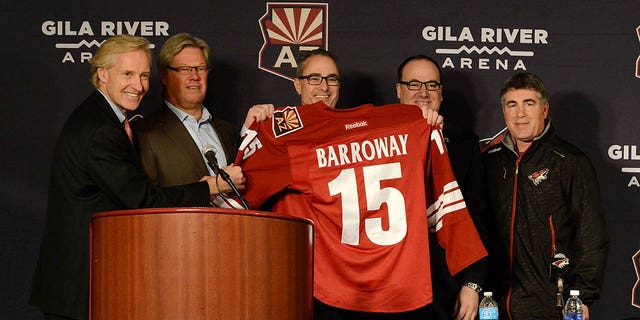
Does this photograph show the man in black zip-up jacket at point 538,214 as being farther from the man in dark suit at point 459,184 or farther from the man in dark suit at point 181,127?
the man in dark suit at point 181,127

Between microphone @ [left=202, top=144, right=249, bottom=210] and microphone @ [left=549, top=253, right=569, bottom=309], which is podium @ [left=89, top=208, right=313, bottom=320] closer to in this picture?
microphone @ [left=202, top=144, right=249, bottom=210]

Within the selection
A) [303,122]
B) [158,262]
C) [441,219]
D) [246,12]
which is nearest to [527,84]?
[441,219]

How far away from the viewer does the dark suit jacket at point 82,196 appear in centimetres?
301

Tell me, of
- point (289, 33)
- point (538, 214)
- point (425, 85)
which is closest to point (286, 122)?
point (425, 85)

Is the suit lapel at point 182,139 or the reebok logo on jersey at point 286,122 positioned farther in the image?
the suit lapel at point 182,139

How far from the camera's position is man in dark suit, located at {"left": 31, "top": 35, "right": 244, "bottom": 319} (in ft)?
9.85

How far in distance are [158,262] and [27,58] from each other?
2400 millimetres

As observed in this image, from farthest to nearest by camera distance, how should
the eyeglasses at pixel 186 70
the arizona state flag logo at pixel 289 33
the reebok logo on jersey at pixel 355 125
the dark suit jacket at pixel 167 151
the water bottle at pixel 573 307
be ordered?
the arizona state flag logo at pixel 289 33 → the eyeglasses at pixel 186 70 → the dark suit jacket at pixel 167 151 → the reebok logo on jersey at pixel 355 125 → the water bottle at pixel 573 307

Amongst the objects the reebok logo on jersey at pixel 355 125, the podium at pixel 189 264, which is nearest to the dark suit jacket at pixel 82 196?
the reebok logo on jersey at pixel 355 125

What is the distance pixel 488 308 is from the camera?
11.3 feet

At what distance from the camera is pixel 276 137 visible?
333cm

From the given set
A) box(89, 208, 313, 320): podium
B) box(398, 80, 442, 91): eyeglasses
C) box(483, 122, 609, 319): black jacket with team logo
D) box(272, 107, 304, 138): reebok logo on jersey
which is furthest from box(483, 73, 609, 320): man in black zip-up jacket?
box(89, 208, 313, 320): podium

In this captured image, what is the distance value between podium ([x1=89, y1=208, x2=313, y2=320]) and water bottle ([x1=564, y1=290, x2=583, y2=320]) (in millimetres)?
1395

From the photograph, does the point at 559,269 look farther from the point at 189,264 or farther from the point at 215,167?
the point at 189,264
